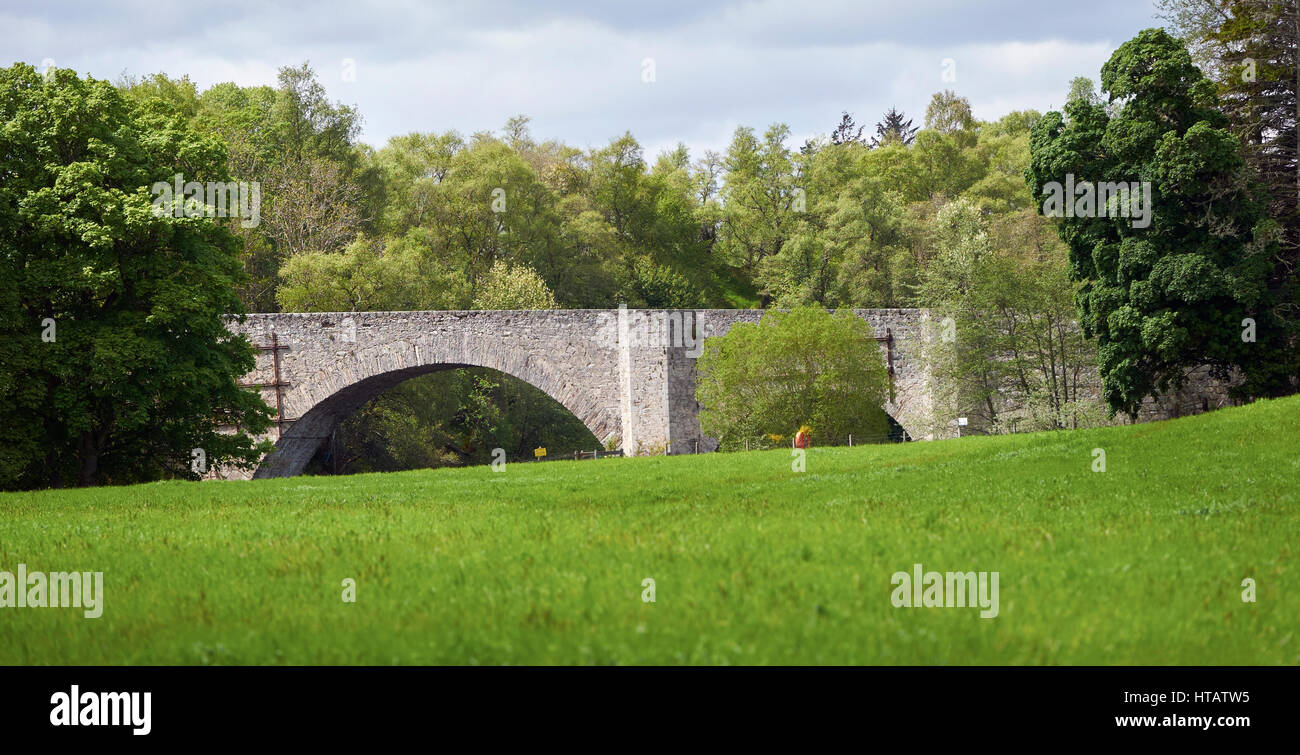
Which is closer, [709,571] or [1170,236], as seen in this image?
[709,571]

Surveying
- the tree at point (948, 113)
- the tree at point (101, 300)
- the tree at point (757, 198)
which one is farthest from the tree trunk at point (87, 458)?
the tree at point (948, 113)

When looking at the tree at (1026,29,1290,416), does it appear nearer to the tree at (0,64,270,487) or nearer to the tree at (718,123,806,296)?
the tree at (0,64,270,487)

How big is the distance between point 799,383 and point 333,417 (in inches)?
722

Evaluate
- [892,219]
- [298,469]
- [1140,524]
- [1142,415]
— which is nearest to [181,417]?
[298,469]

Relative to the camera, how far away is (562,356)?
126 feet

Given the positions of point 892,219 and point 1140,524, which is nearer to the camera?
point 1140,524

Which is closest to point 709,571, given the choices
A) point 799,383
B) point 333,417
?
point 799,383

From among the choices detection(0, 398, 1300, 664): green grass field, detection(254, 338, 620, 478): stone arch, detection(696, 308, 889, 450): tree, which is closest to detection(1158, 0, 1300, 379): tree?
detection(696, 308, 889, 450): tree

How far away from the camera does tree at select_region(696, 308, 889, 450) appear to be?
1359 inches

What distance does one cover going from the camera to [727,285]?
71.1 metres

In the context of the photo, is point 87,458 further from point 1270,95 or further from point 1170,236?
point 1270,95

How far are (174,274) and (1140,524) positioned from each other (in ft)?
73.5

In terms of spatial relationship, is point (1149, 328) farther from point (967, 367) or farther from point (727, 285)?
point (727, 285)

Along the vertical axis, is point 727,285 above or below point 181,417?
above
